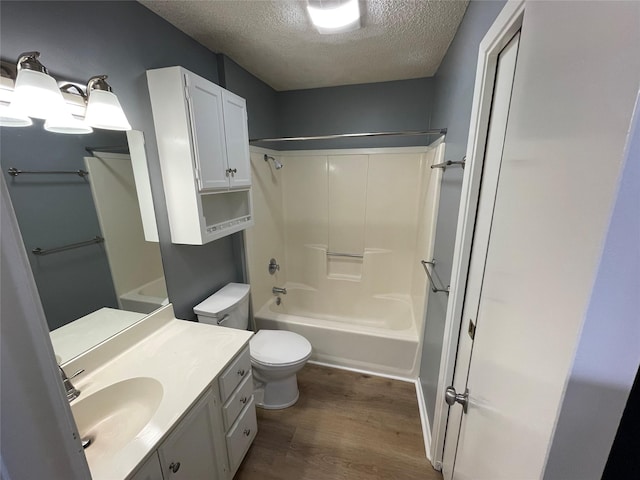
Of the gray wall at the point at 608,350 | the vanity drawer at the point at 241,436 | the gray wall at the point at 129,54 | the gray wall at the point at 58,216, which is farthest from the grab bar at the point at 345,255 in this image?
the gray wall at the point at 608,350

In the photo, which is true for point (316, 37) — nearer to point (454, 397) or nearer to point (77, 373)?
point (454, 397)

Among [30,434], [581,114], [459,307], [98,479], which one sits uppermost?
[581,114]

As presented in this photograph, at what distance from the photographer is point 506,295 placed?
60cm

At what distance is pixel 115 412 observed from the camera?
1062 mm

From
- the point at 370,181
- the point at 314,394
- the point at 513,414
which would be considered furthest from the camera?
the point at 370,181

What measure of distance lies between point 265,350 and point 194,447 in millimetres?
825

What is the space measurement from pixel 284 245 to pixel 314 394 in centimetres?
159

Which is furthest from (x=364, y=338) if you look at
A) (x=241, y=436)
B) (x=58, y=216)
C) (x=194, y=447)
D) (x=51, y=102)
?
(x=51, y=102)

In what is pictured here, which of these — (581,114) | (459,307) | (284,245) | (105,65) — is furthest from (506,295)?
(284,245)

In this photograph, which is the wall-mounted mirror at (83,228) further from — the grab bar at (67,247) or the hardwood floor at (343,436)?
the hardwood floor at (343,436)

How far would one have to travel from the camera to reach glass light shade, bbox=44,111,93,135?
3.14 ft

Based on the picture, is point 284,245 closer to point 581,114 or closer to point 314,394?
point 314,394

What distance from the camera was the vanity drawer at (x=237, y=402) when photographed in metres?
1.25

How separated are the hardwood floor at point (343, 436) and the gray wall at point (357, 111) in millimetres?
2291
